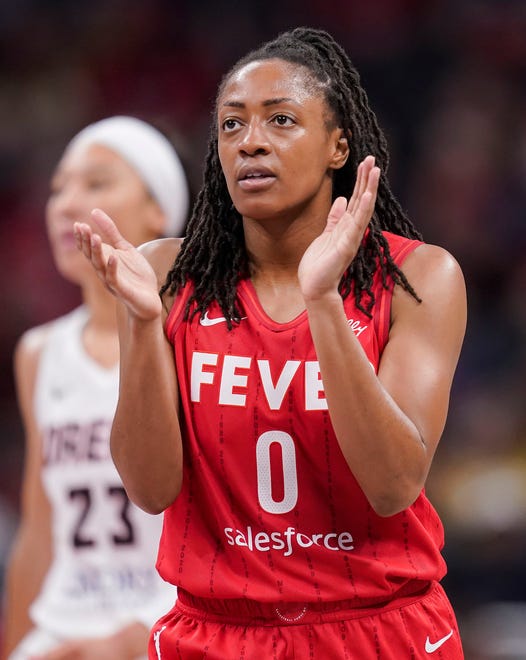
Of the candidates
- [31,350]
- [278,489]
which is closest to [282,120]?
[278,489]

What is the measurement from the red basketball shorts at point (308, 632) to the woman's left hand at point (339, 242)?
624 mm

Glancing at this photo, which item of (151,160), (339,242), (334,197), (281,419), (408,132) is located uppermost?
(408,132)

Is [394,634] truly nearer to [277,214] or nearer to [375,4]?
[277,214]

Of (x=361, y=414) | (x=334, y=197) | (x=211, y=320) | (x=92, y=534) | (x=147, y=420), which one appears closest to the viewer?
(x=361, y=414)

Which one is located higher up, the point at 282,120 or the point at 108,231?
the point at 282,120

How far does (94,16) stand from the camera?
7.57 m

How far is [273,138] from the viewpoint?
7.84ft

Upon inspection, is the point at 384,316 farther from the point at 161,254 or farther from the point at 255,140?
the point at 161,254

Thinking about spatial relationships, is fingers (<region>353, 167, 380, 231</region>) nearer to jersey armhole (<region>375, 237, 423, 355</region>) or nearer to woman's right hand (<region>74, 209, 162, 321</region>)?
jersey armhole (<region>375, 237, 423, 355</region>)

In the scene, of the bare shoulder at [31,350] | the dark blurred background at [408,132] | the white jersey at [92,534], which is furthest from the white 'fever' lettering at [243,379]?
the dark blurred background at [408,132]

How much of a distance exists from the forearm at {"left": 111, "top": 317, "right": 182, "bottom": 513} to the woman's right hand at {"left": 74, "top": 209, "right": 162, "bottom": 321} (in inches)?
1.5

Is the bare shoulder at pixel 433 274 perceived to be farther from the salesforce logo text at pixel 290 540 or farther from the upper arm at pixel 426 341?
the salesforce logo text at pixel 290 540

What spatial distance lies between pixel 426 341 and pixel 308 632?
594mm

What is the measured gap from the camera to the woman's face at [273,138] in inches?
94.0
